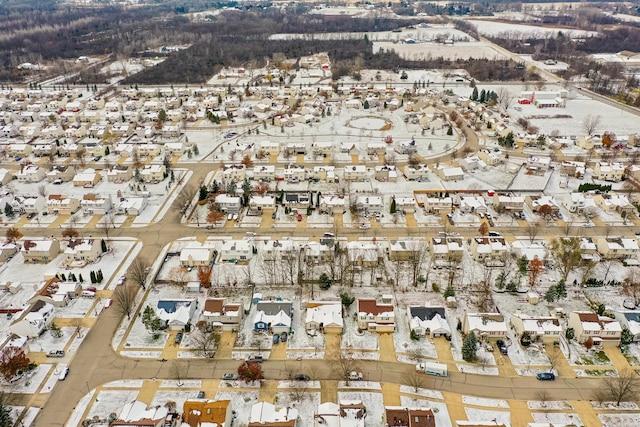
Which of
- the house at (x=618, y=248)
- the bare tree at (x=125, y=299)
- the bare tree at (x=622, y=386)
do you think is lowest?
the bare tree at (x=622, y=386)

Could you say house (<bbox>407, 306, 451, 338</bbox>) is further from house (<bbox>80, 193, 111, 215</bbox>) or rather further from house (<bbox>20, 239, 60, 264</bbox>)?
house (<bbox>80, 193, 111, 215</bbox>)

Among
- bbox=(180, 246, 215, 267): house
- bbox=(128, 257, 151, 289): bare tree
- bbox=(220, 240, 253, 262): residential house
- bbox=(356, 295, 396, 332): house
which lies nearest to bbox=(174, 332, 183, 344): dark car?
bbox=(128, 257, 151, 289): bare tree

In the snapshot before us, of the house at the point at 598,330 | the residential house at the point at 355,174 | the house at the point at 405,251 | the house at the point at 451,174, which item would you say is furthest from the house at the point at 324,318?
the house at the point at 451,174

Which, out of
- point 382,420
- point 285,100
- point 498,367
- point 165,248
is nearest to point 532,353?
point 498,367

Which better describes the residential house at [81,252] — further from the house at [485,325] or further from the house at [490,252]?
the house at [490,252]

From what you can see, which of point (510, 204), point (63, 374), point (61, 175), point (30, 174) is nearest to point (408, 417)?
point (63, 374)

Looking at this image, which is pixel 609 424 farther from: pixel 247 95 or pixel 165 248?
pixel 247 95
